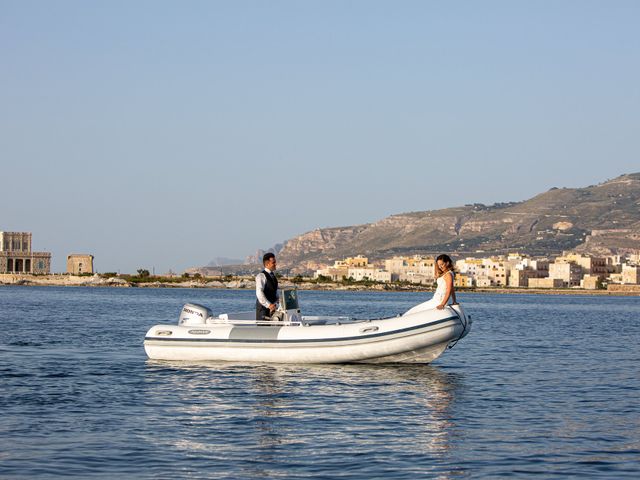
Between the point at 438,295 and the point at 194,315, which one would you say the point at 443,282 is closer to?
the point at 438,295

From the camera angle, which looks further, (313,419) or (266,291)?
(266,291)

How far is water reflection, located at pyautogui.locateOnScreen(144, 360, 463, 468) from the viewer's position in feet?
47.9

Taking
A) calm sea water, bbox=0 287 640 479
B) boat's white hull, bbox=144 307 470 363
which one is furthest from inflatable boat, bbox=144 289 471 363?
calm sea water, bbox=0 287 640 479

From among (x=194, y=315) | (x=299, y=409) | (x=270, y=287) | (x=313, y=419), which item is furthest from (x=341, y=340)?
(x=313, y=419)

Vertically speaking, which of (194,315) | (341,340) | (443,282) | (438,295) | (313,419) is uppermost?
(443,282)

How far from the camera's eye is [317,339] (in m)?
23.6

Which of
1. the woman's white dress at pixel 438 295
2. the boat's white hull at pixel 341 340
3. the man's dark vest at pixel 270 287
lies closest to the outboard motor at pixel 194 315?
the boat's white hull at pixel 341 340

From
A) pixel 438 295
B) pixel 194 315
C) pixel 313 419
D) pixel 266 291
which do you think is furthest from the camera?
pixel 194 315

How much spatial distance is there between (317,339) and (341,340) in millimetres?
528

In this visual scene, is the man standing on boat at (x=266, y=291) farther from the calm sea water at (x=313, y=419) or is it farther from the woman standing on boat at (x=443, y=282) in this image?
the woman standing on boat at (x=443, y=282)

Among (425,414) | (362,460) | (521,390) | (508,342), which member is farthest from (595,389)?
(508,342)

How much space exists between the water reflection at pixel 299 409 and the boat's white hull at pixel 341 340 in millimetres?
267

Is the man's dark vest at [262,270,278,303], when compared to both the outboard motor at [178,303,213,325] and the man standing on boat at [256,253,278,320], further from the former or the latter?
the outboard motor at [178,303,213,325]

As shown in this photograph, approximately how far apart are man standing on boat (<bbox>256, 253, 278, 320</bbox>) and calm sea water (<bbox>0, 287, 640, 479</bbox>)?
1255mm
